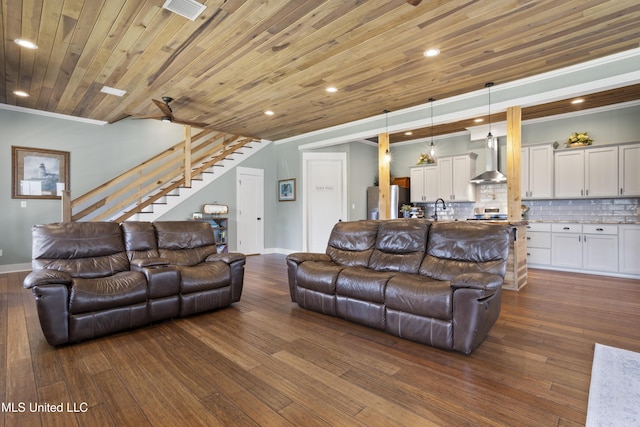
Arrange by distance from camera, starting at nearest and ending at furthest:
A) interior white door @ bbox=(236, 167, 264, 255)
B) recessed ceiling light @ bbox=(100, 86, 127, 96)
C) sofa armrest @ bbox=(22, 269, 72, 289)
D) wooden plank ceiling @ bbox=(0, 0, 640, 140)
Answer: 1. sofa armrest @ bbox=(22, 269, 72, 289)
2. wooden plank ceiling @ bbox=(0, 0, 640, 140)
3. recessed ceiling light @ bbox=(100, 86, 127, 96)
4. interior white door @ bbox=(236, 167, 264, 255)

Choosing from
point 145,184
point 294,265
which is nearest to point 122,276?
point 294,265

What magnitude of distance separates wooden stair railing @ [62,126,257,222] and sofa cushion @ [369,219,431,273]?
15.1ft

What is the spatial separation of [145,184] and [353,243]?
5.64 metres

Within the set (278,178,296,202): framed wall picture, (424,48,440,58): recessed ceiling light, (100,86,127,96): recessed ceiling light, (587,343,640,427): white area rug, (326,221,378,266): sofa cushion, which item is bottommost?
(587,343,640,427): white area rug

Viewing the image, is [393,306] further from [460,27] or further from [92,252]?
[92,252]

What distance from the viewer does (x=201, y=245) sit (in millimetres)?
4047

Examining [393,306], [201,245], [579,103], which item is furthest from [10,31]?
[579,103]

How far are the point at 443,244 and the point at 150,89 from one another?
449 cm

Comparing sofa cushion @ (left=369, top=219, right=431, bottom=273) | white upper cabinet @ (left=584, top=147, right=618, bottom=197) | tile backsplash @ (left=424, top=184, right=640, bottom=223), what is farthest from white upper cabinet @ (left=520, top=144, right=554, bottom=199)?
sofa cushion @ (left=369, top=219, right=431, bottom=273)

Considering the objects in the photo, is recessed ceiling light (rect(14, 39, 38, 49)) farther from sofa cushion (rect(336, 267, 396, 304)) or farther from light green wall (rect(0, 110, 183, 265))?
sofa cushion (rect(336, 267, 396, 304))

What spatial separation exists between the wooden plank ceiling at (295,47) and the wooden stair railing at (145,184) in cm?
143

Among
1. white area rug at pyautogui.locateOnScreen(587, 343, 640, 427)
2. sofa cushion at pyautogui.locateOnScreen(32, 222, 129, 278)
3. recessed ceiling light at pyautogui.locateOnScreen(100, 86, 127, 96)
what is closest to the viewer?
white area rug at pyautogui.locateOnScreen(587, 343, 640, 427)

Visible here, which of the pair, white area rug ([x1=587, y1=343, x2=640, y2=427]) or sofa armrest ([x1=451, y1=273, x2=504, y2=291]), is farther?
sofa armrest ([x1=451, y1=273, x2=504, y2=291])

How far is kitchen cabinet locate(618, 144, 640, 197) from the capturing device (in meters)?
5.10
